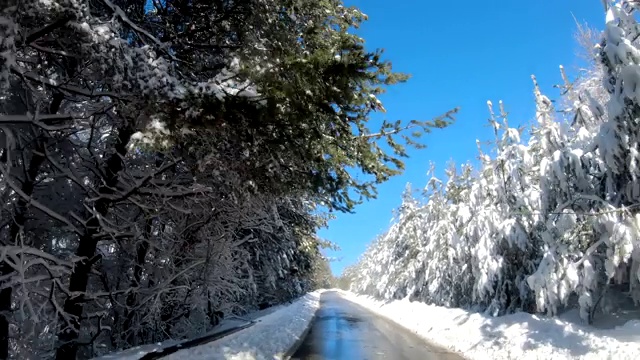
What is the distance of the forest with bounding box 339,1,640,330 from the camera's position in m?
11.1

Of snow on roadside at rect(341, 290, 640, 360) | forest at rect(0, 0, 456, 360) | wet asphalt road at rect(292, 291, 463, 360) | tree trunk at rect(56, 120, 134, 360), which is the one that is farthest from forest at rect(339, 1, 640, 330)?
tree trunk at rect(56, 120, 134, 360)

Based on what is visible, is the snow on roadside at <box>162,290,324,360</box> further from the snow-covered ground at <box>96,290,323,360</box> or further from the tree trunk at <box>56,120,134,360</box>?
the tree trunk at <box>56,120,134,360</box>

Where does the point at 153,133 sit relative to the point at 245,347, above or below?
above

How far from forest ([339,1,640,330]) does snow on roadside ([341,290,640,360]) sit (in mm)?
734

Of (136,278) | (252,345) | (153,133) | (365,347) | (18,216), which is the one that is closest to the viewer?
(153,133)

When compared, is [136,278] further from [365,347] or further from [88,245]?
[365,347]

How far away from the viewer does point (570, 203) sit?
44.1 ft

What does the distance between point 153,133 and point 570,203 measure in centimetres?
1236

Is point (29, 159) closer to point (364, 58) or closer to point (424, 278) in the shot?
point (364, 58)

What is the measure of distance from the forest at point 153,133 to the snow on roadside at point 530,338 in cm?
645

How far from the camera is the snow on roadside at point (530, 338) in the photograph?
10.6 m

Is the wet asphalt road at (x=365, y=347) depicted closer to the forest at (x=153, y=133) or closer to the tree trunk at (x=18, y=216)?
the forest at (x=153, y=133)

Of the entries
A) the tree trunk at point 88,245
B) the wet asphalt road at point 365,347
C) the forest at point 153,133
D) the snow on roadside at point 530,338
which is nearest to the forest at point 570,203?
the snow on roadside at point 530,338

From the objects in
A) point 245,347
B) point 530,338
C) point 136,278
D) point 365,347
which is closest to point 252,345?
point 245,347
